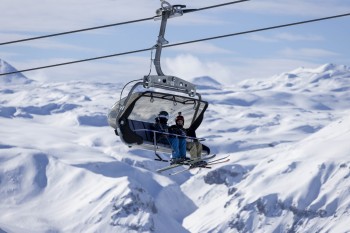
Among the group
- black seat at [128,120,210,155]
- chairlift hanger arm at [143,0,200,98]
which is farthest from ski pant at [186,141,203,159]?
chairlift hanger arm at [143,0,200,98]

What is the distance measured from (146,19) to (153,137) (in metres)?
7.05

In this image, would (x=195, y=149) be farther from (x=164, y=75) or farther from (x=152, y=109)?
(x=164, y=75)

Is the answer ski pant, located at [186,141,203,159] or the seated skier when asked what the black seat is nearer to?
the seated skier

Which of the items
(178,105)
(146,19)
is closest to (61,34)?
(146,19)

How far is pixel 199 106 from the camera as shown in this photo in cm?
3409

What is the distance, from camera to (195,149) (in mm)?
34438

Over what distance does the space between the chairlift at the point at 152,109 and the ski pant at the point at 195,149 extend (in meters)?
0.36

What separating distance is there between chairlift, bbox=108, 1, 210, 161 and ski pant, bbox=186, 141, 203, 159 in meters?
0.36

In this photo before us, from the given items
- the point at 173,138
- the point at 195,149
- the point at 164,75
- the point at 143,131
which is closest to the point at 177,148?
the point at 173,138

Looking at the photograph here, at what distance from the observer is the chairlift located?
30.0 metres

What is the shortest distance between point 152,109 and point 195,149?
214 centimetres

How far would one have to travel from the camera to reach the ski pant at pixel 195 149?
34.3 meters

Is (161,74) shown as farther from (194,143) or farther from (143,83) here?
(194,143)

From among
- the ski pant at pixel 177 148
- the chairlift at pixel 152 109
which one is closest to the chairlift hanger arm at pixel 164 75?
the chairlift at pixel 152 109
